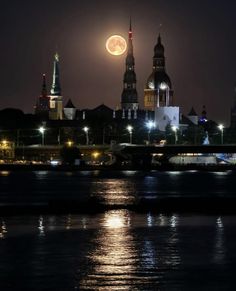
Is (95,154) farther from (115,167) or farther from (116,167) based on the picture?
(115,167)

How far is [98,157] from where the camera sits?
614 ft

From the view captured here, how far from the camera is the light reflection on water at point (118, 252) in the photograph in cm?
2945

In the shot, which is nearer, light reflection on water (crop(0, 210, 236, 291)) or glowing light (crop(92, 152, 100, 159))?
light reflection on water (crop(0, 210, 236, 291))

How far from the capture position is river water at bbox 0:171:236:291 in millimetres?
29408

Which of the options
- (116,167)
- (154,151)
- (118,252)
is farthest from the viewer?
(116,167)

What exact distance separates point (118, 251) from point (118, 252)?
34cm

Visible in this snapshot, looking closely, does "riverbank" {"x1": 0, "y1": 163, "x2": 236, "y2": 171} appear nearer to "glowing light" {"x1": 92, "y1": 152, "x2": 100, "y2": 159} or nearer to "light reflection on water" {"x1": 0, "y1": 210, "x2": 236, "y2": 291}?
"glowing light" {"x1": 92, "y1": 152, "x2": 100, "y2": 159}

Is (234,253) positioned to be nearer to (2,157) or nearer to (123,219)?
(123,219)

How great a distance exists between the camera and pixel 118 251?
35875 mm

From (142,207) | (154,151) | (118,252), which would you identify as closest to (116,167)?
(154,151)

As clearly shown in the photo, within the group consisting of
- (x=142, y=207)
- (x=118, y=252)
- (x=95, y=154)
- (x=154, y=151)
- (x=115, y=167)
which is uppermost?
(x=154, y=151)

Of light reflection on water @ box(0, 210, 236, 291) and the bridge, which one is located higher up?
the bridge

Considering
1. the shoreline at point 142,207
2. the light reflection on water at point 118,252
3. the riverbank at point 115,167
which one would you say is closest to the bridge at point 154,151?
the riverbank at point 115,167

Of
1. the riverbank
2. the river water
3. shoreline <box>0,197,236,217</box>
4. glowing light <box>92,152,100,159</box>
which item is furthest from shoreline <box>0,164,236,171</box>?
the river water
